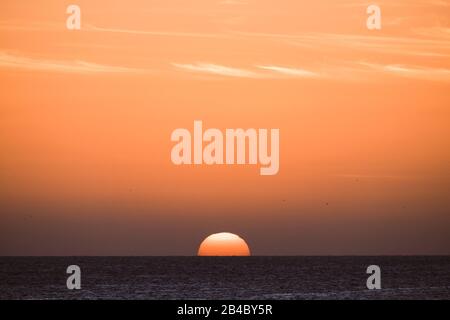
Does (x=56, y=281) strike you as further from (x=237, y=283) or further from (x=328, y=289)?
(x=328, y=289)

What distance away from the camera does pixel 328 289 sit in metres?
112

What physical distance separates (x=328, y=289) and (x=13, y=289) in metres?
38.8

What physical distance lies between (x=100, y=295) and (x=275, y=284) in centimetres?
3306

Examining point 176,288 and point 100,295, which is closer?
point 100,295
